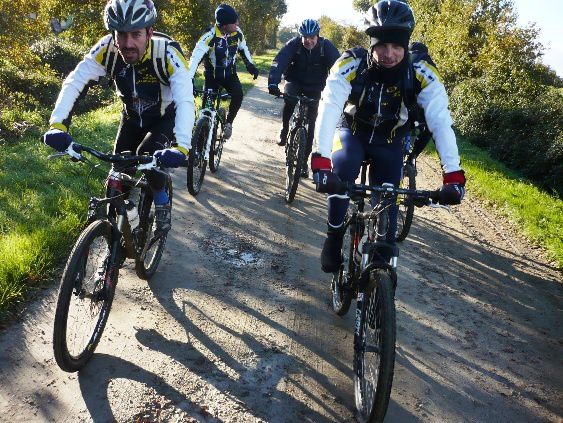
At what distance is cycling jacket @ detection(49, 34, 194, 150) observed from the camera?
372cm

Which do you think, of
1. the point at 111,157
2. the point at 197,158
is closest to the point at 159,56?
the point at 111,157

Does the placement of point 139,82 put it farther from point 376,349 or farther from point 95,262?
point 376,349

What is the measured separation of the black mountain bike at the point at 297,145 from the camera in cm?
693

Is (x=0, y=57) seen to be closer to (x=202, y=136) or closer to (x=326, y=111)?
(x=202, y=136)

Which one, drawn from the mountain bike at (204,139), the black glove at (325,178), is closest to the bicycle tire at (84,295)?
the black glove at (325,178)

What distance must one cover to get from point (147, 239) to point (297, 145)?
11.2 feet

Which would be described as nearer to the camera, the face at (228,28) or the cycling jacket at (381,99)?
the cycling jacket at (381,99)

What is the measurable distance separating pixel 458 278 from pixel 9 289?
4467 millimetres

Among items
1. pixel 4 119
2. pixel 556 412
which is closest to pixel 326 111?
pixel 556 412

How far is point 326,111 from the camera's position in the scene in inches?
141

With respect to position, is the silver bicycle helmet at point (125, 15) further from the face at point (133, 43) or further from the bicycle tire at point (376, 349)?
the bicycle tire at point (376, 349)

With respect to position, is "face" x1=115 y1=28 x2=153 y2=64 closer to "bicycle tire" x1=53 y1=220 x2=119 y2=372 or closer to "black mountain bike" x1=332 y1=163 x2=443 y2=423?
"bicycle tire" x1=53 y1=220 x2=119 y2=372

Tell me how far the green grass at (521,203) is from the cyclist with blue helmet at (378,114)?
347 centimetres

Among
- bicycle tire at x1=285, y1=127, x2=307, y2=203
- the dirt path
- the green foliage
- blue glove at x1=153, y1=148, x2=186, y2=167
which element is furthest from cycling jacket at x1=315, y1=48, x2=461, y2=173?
the green foliage
